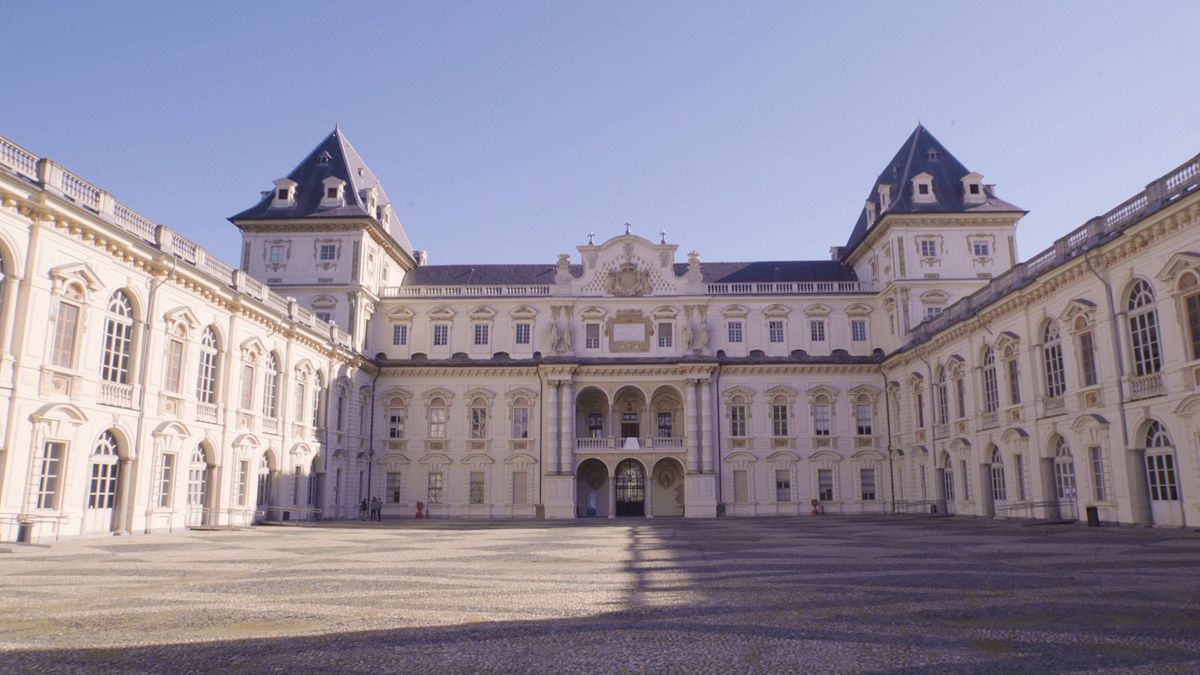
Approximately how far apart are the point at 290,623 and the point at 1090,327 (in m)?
26.2

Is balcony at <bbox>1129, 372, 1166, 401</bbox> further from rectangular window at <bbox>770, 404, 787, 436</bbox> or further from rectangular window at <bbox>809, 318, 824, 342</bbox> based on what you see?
rectangular window at <bbox>809, 318, 824, 342</bbox>

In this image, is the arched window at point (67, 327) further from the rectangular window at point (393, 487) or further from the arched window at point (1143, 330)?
the arched window at point (1143, 330)

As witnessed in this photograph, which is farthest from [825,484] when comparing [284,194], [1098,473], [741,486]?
[284,194]

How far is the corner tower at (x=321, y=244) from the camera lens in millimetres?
45344

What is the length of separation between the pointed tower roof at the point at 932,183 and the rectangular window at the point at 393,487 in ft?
101

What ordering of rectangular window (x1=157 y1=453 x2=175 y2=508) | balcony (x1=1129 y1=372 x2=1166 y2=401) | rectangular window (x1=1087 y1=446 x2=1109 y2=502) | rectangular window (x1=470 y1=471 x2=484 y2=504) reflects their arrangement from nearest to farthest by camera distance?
balcony (x1=1129 y1=372 x2=1166 y2=401), rectangular window (x1=1087 y1=446 x2=1109 y2=502), rectangular window (x1=157 y1=453 x2=175 y2=508), rectangular window (x1=470 y1=471 x2=484 y2=504)

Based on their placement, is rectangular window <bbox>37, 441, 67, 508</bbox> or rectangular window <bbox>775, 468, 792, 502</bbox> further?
rectangular window <bbox>775, 468, 792, 502</bbox>

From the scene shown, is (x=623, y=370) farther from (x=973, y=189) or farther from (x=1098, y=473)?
(x=1098, y=473)

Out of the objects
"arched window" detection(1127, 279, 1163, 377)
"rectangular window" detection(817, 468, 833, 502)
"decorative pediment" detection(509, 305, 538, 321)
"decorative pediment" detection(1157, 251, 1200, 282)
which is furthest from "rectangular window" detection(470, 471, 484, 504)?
"decorative pediment" detection(1157, 251, 1200, 282)

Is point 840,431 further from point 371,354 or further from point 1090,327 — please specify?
point 371,354

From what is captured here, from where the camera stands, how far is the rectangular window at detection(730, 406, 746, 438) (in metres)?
47.9

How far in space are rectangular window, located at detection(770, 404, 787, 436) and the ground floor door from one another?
24027 millimetres

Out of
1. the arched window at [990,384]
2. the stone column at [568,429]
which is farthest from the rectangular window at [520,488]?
the arched window at [990,384]

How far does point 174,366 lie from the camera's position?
91.6 ft
